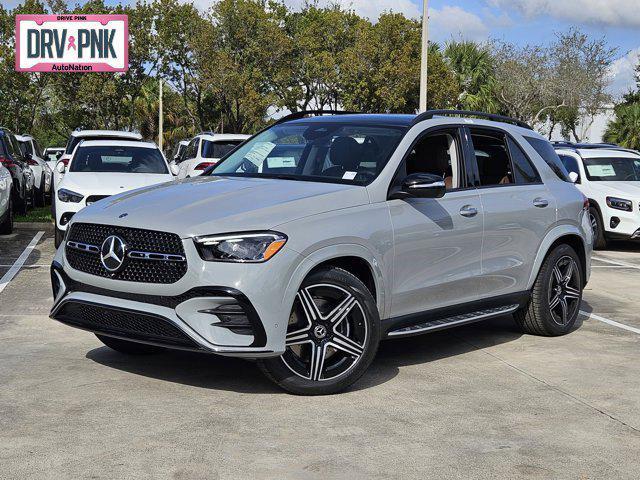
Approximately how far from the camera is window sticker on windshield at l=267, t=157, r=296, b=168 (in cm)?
667

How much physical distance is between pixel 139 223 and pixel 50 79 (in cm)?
4379

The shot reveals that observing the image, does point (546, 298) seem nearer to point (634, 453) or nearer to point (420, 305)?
point (420, 305)

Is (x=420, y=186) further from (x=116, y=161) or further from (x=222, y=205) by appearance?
(x=116, y=161)

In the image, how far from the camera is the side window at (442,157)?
6848 millimetres

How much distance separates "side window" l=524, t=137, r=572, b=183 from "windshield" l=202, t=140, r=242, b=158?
10216 millimetres

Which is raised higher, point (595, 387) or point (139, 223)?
point (139, 223)

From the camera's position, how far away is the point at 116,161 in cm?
1405

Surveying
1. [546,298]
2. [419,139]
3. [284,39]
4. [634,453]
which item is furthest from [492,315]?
[284,39]

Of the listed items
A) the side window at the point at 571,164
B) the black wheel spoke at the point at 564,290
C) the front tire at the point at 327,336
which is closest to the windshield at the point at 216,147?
the side window at the point at 571,164

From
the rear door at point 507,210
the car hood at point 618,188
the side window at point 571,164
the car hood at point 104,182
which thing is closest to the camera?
the rear door at point 507,210

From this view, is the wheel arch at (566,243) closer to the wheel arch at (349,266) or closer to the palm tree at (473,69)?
the wheel arch at (349,266)

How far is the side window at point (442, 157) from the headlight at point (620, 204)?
8.60 metres

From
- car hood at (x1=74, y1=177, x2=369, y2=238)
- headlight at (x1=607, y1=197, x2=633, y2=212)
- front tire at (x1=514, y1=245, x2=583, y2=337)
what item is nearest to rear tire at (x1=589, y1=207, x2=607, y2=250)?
headlight at (x1=607, y1=197, x2=633, y2=212)

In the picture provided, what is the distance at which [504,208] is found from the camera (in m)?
7.17
